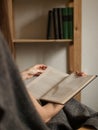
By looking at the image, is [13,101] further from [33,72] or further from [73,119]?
[33,72]

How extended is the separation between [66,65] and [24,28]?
53 centimetres

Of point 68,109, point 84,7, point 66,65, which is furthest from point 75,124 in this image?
point 84,7

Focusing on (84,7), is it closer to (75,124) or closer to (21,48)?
(21,48)

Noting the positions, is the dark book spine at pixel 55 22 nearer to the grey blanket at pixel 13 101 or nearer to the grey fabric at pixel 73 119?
the grey fabric at pixel 73 119

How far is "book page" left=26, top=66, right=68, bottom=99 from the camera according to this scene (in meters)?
1.00

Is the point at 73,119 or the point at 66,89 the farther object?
the point at 73,119

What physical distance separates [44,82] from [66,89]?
0.16 metres

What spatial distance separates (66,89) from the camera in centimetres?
99

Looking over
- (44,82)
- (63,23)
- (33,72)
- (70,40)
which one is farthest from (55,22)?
(44,82)

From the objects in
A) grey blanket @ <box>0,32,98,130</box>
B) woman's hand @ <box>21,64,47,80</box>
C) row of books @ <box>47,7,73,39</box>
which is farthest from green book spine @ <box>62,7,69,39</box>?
grey blanket @ <box>0,32,98,130</box>

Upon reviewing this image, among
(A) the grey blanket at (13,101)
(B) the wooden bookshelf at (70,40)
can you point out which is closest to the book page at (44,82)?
(A) the grey blanket at (13,101)

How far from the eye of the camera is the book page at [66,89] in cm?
90

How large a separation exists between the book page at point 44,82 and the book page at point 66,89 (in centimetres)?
4

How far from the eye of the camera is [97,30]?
2.25m
